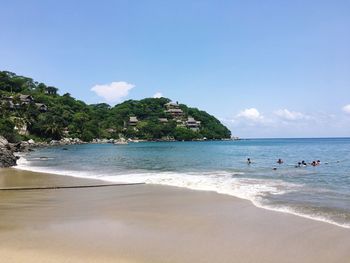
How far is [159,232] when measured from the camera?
9180 millimetres

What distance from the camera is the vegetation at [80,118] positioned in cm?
9969

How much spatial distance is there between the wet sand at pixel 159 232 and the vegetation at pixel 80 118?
6061 cm

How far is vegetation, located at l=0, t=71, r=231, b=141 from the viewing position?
327ft

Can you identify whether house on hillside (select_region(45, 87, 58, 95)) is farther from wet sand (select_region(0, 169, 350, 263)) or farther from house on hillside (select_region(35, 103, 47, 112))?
wet sand (select_region(0, 169, 350, 263))

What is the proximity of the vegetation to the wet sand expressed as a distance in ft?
199

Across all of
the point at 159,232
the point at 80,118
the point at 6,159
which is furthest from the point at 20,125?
the point at 159,232

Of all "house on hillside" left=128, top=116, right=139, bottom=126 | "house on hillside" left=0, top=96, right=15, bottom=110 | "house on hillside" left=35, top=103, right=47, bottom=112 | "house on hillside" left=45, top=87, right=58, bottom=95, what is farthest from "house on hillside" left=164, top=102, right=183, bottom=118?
"house on hillside" left=0, top=96, right=15, bottom=110

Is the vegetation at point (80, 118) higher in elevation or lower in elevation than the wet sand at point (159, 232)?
higher

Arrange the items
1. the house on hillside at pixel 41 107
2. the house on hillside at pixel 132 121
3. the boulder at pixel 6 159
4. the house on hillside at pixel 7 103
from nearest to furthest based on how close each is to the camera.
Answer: the boulder at pixel 6 159, the house on hillside at pixel 7 103, the house on hillside at pixel 41 107, the house on hillside at pixel 132 121

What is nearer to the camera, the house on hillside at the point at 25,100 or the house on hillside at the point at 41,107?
the house on hillside at the point at 25,100

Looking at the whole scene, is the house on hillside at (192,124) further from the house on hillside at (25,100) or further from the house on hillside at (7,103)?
the house on hillside at (7,103)

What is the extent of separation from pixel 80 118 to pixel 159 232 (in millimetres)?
122287

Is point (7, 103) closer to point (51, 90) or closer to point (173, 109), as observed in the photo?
point (51, 90)

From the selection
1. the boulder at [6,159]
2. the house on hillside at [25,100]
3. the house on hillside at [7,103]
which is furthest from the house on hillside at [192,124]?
the boulder at [6,159]
